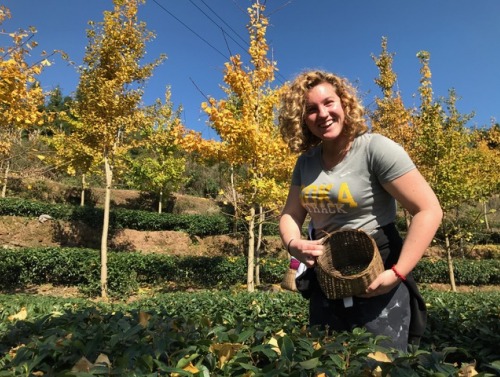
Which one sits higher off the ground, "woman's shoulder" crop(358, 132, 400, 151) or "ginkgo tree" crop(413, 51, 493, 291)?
"ginkgo tree" crop(413, 51, 493, 291)

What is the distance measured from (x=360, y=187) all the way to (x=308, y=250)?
1.04 ft

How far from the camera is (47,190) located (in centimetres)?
1908

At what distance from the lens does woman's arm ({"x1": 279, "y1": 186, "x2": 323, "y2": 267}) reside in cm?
153

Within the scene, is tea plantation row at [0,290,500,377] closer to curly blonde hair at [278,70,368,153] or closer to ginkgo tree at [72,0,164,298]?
curly blonde hair at [278,70,368,153]

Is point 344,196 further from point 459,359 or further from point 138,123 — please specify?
point 138,123

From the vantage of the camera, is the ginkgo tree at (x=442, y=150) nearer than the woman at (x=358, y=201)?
No

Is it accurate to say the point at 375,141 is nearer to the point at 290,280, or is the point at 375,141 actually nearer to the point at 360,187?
the point at 360,187

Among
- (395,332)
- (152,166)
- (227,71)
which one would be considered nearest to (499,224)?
(152,166)

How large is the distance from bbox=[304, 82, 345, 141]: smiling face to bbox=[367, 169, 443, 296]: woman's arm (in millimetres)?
323

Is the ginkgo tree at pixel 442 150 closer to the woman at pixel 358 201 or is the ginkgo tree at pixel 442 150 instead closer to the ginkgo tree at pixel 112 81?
the ginkgo tree at pixel 112 81

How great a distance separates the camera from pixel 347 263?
1625mm

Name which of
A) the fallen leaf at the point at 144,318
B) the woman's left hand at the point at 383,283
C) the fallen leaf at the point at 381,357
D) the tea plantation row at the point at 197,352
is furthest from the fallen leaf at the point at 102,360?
the woman's left hand at the point at 383,283

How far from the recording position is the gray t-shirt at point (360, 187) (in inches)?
58.4

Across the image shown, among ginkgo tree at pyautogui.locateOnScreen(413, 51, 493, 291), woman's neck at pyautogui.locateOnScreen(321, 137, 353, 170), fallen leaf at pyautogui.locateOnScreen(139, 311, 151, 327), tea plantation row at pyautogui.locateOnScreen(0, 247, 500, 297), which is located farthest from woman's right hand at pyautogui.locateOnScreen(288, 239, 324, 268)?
ginkgo tree at pyautogui.locateOnScreen(413, 51, 493, 291)
